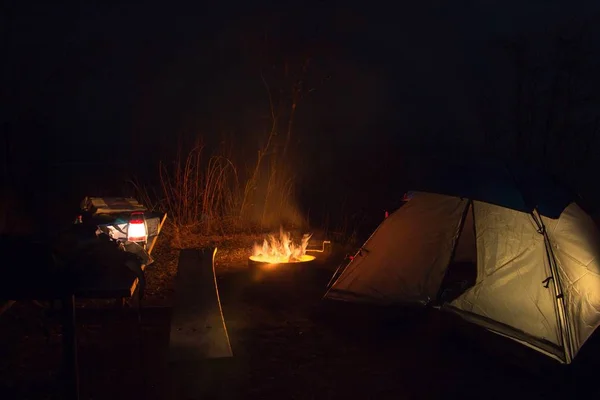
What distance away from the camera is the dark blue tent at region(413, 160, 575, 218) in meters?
5.02

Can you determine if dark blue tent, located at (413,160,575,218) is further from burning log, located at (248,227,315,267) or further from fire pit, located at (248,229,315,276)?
burning log, located at (248,227,315,267)

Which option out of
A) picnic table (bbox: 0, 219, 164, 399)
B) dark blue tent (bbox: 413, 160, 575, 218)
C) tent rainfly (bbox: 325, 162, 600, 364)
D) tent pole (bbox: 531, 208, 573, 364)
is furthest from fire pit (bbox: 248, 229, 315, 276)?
picnic table (bbox: 0, 219, 164, 399)

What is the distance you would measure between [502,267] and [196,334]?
120 inches

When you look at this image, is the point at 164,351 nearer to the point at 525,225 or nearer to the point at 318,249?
the point at 525,225

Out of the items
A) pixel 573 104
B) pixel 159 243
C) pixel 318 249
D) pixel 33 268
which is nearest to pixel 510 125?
pixel 573 104

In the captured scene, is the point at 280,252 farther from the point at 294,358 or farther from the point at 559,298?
the point at 559,298

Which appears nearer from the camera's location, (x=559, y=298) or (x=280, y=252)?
(x=559, y=298)

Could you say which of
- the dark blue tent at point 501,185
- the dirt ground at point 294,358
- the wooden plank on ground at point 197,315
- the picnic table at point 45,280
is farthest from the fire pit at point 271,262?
the picnic table at point 45,280

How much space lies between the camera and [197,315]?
215 inches

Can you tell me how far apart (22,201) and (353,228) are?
21.3 feet

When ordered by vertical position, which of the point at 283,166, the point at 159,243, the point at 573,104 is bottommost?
the point at 159,243

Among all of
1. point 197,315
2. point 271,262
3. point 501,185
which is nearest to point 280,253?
point 271,262

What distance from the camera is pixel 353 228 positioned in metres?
10.7

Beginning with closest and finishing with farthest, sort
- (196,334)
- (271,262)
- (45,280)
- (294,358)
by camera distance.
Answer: (45,280) < (294,358) < (196,334) < (271,262)
